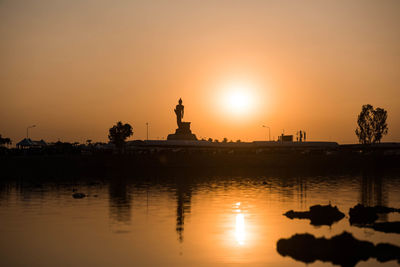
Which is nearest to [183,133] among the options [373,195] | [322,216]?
[373,195]

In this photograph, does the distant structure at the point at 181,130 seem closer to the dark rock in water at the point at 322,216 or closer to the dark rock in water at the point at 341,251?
the dark rock in water at the point at 322,216

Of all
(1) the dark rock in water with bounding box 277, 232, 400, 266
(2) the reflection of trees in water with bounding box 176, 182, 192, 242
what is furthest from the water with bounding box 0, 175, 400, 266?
(1) the dark rock in water with bounding box 277, 232, 400, 266

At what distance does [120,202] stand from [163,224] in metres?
20.0

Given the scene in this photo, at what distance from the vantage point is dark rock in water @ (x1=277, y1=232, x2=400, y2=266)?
112ft

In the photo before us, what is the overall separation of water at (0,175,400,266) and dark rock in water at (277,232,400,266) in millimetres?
782

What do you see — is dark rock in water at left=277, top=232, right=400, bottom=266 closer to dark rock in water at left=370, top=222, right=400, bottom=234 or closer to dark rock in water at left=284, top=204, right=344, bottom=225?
dark rock in water at left=370, top=222, right=400, bottom=234

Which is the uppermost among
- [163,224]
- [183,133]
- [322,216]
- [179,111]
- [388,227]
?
[179,111]

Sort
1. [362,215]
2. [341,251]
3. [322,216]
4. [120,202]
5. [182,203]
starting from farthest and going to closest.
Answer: [120,202]
[182,203]
[322,216]
[362,215]
[341,251]

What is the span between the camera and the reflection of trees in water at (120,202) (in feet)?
194

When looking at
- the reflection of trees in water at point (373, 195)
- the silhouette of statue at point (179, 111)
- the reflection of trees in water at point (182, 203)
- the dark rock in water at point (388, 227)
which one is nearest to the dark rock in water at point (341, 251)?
the dark rock in water at point (388, 227)

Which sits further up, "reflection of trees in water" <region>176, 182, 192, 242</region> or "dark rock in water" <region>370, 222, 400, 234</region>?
"dark rock in water" <region>370, 222, 400, 234</region>

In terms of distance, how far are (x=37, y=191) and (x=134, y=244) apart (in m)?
49.8

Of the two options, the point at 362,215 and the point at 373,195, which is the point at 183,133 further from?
the point at 362,215

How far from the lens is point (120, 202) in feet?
237
